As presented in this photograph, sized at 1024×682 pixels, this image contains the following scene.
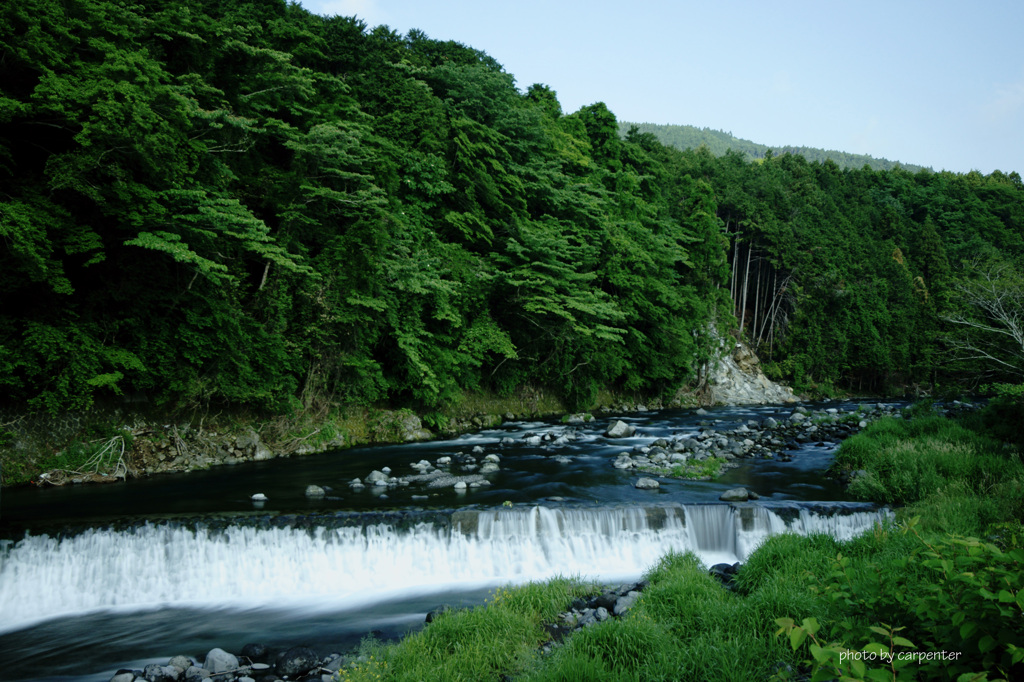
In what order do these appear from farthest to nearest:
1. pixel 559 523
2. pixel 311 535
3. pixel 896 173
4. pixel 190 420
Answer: pixel 896 173 < pixel 190 420 < pixel 559 523 < pixel 311 535

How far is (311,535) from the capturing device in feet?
25.3

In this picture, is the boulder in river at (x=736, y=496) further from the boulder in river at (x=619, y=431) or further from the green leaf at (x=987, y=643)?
the green leaf at (x=987, y=643)

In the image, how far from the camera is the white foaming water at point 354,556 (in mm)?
6980

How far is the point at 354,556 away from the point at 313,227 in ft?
32.9

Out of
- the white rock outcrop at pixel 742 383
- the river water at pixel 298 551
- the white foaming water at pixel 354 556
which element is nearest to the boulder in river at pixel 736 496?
the river water at pixel 298 551

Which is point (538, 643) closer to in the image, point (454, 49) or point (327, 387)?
point (327, 387)

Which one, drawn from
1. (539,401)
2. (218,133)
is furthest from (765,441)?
(218,133)

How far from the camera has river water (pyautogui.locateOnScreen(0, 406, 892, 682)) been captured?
6.28 m

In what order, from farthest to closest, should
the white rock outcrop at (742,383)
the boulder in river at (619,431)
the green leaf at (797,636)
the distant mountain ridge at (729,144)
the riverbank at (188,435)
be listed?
the distant mountain ridge at (729,144) < the white rock outcrop at (742,383) < the boulder in river at (619,431) < the riverbank at (188,435) < the green leaf at (797,636)

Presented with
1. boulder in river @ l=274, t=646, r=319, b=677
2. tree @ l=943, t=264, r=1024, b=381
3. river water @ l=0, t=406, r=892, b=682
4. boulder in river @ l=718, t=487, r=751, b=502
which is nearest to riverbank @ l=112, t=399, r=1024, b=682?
boulder in river @ l=274, t=646, r=319, b=677

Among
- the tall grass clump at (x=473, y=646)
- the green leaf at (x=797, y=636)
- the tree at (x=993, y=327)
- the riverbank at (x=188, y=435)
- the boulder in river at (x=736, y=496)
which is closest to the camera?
the green leaf at (x=797, y=636)

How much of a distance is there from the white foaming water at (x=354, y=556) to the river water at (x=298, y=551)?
18mm

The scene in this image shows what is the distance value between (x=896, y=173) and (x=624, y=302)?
52.5 m

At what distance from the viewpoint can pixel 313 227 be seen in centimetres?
1487
